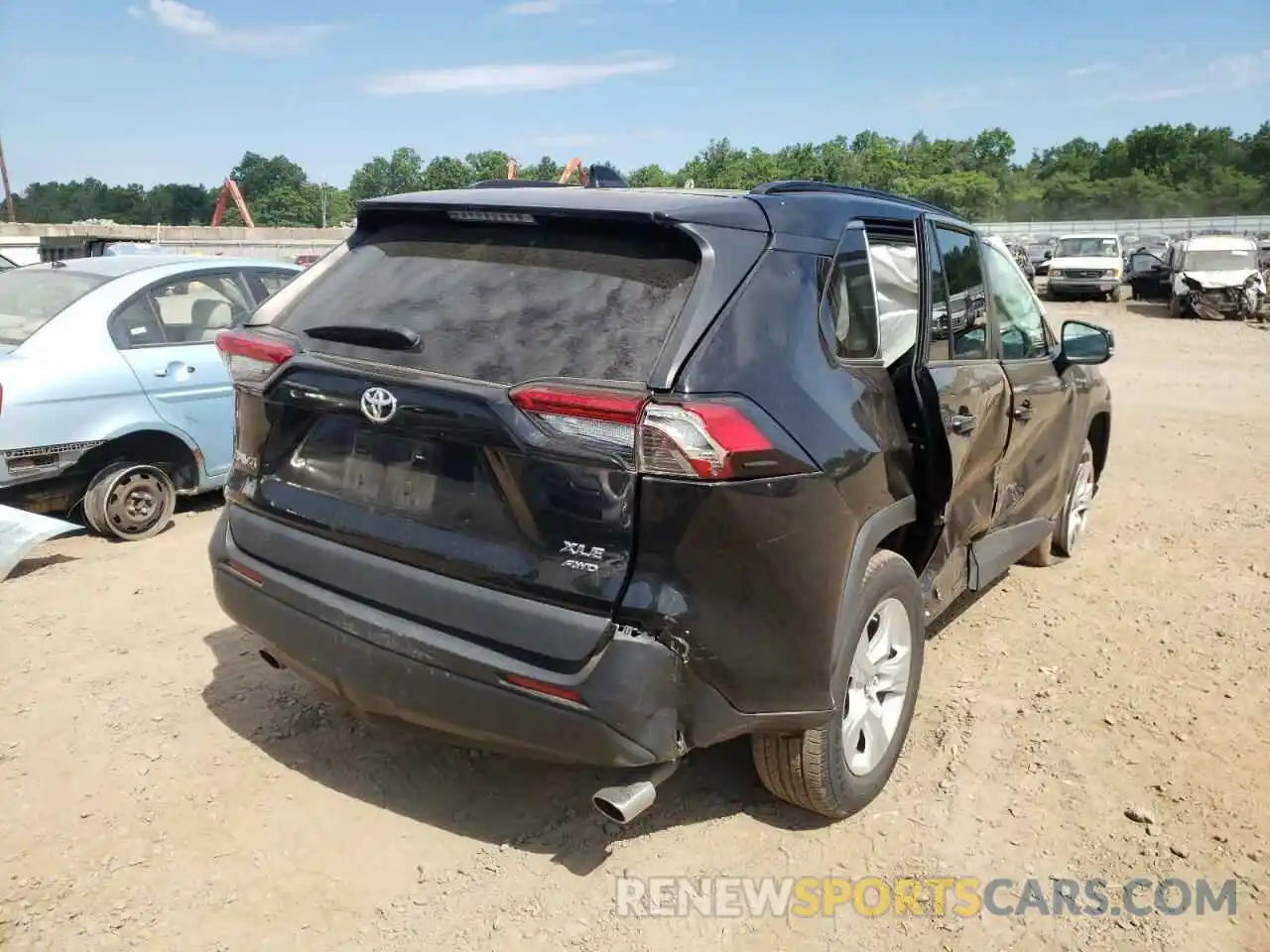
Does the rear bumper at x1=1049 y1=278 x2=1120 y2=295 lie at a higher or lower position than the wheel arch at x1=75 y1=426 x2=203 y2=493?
lower

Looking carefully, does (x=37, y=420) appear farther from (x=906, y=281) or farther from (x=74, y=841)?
(x=906, y=281)

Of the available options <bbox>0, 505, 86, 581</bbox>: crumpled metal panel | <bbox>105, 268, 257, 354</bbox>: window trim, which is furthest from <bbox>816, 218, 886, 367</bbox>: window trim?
<bbox>0, 505, 86, 581</bbox>: crumpled metal panel

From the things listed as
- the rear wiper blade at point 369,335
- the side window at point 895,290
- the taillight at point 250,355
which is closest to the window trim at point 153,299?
the taillight at point 250,355

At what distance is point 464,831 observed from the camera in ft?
9.78

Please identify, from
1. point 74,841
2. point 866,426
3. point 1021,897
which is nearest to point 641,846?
point 1021,897

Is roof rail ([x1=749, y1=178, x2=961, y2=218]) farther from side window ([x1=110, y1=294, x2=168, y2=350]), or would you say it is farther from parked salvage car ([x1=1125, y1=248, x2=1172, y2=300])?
parked salvage car ([x1=1125, y1=248, x2=1172, y2=300])

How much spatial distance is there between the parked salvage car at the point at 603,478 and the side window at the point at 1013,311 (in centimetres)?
112

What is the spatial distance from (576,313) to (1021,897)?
6.77 ft

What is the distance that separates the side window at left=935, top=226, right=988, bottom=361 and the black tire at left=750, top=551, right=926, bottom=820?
40.9 inches

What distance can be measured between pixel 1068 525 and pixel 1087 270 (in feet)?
80.8

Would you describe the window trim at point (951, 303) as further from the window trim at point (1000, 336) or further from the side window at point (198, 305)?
the side window at point (198, 305)

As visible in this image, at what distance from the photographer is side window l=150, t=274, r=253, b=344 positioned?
5.86 m

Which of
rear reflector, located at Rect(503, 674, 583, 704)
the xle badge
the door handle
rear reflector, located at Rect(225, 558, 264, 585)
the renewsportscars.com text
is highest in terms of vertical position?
the door handle

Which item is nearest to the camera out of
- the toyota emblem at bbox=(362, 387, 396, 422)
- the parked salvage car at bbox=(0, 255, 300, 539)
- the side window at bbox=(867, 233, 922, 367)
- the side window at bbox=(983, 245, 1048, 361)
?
the toyota emblem at bbox=(362, 387, 396, 422)
